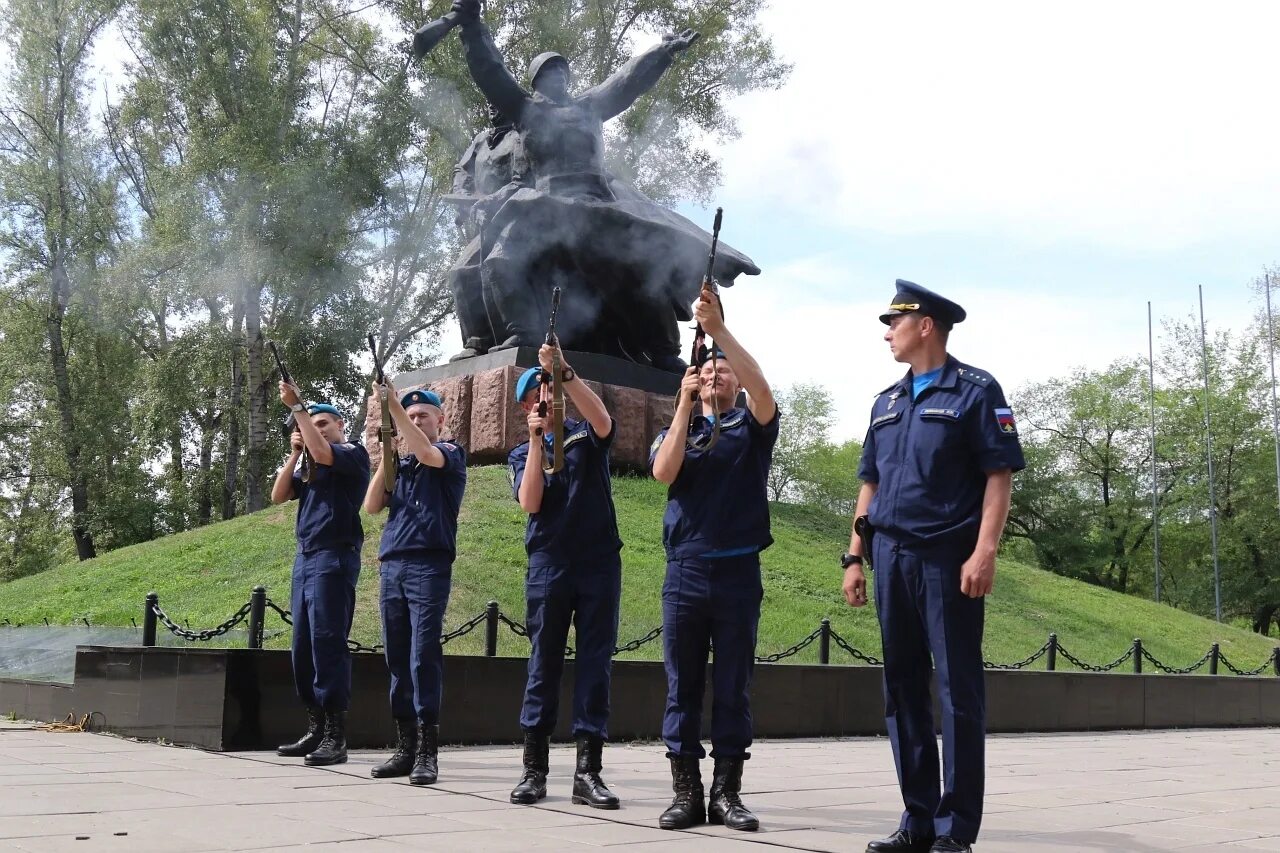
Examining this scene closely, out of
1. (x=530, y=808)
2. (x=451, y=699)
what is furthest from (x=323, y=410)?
(x=530, y=808)

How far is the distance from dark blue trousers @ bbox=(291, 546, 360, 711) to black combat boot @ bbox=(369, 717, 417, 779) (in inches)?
21.1

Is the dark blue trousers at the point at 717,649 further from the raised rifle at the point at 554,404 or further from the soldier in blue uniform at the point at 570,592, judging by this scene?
the raised rifle at the point at 554,404

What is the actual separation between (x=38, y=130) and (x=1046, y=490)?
1191 inches

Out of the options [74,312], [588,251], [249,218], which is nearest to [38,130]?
[74,312]

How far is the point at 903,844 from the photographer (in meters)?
4.00

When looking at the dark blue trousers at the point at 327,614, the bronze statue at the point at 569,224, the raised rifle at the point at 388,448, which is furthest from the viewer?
the bronze statue at the point at 569,224

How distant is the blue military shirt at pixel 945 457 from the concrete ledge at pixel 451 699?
13.4 ft

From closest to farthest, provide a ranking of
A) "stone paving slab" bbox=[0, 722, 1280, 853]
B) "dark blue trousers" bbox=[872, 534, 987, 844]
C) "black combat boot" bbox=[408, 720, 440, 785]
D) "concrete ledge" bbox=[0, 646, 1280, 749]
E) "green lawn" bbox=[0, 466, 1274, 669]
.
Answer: "dark blue trousers" bbox=[872, 534, 987, 844]
"stone paving slab" bbox=[0, 722, 1280, 853]
"black combat boot" bbox=[408, 720, 440, 785]
"concrete ledge" bbox=[0, 646, 1280, 749]
"green lawn" bbox=[0, 466, 1274, 669]

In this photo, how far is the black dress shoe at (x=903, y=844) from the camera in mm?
3980

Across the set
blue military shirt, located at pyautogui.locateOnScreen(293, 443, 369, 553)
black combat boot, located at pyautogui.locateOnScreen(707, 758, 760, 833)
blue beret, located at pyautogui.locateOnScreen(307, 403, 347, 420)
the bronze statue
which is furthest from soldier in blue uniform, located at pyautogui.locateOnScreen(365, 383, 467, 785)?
the bronze statue

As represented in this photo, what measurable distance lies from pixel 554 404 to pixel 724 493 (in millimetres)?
871

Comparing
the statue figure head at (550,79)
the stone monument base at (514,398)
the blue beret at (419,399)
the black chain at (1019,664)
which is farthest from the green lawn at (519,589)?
the statue figure head at (550,79)

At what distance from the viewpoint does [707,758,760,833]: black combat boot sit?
4.59 m

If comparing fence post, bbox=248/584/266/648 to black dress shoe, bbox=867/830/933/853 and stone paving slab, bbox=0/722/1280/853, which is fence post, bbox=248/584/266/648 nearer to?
stone paving slab, bbox=0/722/1280/853
